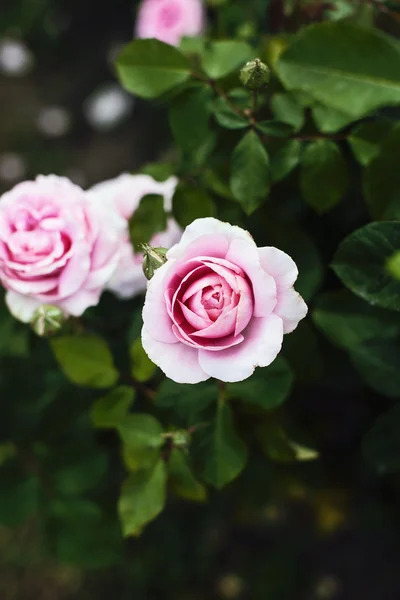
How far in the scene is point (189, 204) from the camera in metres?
0.76

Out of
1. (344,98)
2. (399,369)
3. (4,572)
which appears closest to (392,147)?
(344,98)

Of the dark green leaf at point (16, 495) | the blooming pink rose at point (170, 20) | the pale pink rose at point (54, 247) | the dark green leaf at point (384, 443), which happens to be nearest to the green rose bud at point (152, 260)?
the pale pink rose at point (54, 247)

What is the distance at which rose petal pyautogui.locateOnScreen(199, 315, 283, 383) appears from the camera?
526 millimetres

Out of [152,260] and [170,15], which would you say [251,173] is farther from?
[170,15]

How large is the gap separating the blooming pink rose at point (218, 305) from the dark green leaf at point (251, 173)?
0.17 meters

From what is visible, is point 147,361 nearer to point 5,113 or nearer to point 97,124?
point 97,124

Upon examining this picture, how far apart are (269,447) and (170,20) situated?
2.90 ft

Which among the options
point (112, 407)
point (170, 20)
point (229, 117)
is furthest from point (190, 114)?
point (170, 20)

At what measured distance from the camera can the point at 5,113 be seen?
2.76m

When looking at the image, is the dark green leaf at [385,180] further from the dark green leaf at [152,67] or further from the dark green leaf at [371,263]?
the dark green leaf at [152,67]

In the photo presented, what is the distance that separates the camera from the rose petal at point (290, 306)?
54 cm

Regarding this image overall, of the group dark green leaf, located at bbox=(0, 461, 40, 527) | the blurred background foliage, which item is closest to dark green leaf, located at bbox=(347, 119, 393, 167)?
the blurred background foliage

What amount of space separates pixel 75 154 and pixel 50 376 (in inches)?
73.6

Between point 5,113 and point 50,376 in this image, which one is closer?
point 50,376
